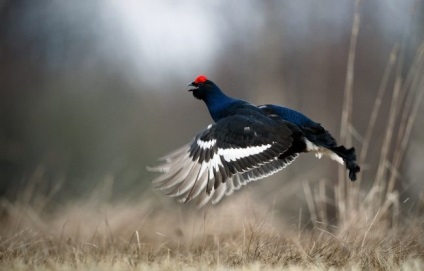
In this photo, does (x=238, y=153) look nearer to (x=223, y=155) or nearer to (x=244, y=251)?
Result: (x=223, y=155)

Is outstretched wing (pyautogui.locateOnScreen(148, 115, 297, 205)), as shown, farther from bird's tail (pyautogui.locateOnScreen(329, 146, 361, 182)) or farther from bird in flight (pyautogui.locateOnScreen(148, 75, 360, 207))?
bird's tail (pyautogui.locateOnScreen(329, 146, 361, 182))

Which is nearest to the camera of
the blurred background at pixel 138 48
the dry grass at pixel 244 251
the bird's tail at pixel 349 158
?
the dry grass at pixel 244 251

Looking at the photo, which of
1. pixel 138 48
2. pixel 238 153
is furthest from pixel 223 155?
pixel 138 48

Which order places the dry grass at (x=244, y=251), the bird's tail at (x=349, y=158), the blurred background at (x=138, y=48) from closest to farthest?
the dry grass at (x=244, y=251)
the bird's tail at (x=349, y=158)
the blurred background at (x=138, y=48)

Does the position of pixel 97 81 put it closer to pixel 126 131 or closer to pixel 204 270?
pixel 126 131

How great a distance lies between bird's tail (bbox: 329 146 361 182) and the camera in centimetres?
380

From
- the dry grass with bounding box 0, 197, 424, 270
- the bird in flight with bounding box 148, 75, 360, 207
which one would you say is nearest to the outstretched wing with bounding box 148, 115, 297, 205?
the bird in flight with bounding box 148, 75, 360, 207

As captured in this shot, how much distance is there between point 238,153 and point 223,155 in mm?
84

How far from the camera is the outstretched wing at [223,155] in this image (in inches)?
151

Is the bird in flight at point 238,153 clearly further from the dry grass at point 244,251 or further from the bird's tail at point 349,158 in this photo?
the dry grass at point 244,251

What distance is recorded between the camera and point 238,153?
12.8ft

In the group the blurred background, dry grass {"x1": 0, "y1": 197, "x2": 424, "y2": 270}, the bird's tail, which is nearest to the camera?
dry grass {"x1": 0, "y1": 197, "x2": 424, "y2": 270}

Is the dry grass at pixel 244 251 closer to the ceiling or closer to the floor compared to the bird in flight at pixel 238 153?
closer to the floor

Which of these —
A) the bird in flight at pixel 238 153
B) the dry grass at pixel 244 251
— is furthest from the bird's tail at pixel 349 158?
the dry grass at pixel 244 251
